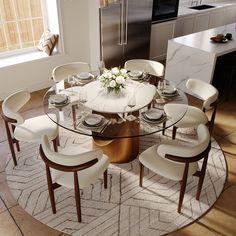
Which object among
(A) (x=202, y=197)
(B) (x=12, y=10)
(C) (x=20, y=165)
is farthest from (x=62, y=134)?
(B) (x=12, y=10)

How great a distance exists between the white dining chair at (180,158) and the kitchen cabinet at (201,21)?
4.30m

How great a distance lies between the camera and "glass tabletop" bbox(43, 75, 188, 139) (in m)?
2.64

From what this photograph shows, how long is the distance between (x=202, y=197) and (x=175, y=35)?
13.1ft

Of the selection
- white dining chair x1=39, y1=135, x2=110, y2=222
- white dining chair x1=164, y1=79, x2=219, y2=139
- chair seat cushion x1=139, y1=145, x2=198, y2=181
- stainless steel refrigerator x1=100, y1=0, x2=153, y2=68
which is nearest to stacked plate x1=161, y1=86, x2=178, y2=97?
white dining chair x1=164, y1=79, x2=219, y2=139

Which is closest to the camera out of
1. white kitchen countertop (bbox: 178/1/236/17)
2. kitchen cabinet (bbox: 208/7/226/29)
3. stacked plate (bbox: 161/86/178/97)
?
stacked plate (bbox: 161/86/178/97)

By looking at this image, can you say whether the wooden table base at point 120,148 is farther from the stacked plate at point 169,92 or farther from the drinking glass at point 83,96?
the stacked plate at point 169,92

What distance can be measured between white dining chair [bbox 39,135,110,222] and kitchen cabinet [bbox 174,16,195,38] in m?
4.19

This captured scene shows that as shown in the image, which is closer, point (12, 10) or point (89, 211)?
point (89, 211)

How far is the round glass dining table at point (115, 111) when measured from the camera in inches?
104

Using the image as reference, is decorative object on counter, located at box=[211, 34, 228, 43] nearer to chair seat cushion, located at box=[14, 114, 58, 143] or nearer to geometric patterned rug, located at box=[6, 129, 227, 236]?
geometric patterned rug, located at box=[6, 129, 227, 236]

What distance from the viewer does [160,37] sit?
5805mm

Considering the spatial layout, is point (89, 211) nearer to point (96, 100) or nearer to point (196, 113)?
point (96, 100)

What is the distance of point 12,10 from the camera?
4477 millimetres

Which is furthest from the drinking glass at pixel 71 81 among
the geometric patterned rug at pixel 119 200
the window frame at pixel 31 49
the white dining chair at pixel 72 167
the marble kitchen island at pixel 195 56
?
the marble kitchen island at pixel 195 56
